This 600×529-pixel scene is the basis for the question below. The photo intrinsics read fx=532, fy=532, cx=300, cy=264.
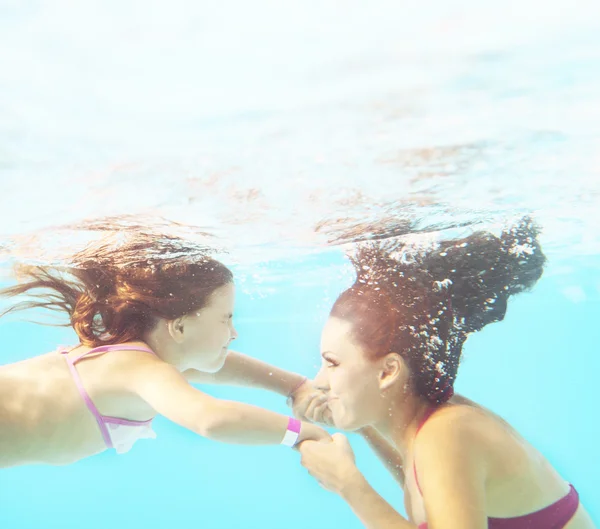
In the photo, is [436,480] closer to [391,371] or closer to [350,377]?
[391,371]

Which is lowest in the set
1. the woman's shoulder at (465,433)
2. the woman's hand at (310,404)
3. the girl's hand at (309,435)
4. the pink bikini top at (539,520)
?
the pink bikini top at (539,520)

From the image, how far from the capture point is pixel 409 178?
201 inches

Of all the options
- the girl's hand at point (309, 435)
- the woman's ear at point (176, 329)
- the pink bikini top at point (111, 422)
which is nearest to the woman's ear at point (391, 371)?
the girl's hand at point (309, 435)

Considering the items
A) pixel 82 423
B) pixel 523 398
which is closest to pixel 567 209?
pixel 82 423

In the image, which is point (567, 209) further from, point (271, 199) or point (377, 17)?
point (377, 17)

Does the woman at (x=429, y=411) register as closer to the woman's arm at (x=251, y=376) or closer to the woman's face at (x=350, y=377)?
the woman's face at (x=350, y=377)

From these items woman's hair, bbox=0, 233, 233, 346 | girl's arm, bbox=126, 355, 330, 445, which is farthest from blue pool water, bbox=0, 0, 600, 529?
girl's arm, bbox=126, 355, 330, 445

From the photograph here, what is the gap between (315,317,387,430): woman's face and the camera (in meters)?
4.42

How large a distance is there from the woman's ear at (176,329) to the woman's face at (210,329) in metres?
0.05

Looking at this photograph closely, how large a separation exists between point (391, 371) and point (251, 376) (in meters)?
2.70

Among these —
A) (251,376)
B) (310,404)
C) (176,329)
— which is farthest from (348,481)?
(251,376)

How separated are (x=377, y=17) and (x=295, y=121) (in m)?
1.18

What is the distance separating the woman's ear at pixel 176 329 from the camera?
5.82m

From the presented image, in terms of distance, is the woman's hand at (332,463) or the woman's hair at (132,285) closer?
the woman's hand at (332,463)
